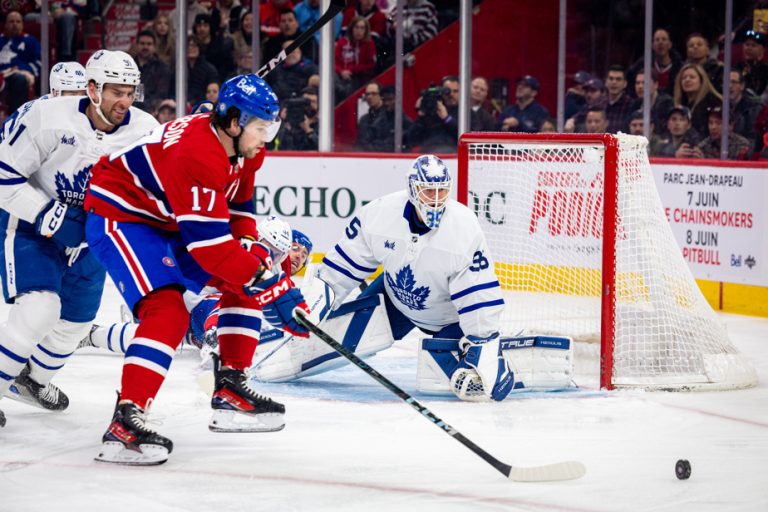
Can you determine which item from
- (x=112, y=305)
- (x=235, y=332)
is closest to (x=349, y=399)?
(x=235, y=332)

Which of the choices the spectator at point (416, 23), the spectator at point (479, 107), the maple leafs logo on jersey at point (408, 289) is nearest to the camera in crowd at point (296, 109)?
the spectator at point (416, 23)

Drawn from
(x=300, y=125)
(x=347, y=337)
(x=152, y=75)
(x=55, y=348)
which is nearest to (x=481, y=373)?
(x=347, y=337)

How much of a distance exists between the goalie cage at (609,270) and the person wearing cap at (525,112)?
2.00 meters

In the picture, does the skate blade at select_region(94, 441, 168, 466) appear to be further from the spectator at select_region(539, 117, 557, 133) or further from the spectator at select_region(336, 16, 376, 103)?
the spectator at select_region(336, 16, 376, 103)

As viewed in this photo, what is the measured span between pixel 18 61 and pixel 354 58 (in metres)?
2.32

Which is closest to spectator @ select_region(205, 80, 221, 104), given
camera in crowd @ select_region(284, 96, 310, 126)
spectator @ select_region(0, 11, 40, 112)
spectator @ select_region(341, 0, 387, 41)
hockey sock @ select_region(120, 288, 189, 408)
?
camera in crowd @ select_region(284, 96, 310, 126)

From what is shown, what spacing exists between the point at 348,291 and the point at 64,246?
41.7 inches

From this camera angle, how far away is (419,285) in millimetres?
3922

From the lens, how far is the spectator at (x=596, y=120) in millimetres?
6984

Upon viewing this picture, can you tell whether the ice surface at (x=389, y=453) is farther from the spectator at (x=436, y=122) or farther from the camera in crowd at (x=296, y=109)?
the camera in crowd at (x=296, y=109)

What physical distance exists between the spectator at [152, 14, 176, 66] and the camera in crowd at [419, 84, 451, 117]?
180 cm

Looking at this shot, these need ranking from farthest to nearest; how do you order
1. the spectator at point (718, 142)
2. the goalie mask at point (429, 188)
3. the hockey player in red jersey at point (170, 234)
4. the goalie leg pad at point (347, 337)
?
the spectator at point (718, 142) < the goalie leg pad at point (347, 337) < the goalie mask at point (429, 188) < the hockey player in red jersey at point (170, 234)

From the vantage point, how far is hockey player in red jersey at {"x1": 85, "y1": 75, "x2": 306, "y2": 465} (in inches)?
114

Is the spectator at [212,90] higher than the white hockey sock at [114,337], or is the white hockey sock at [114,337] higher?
the spectator at [212,90]
